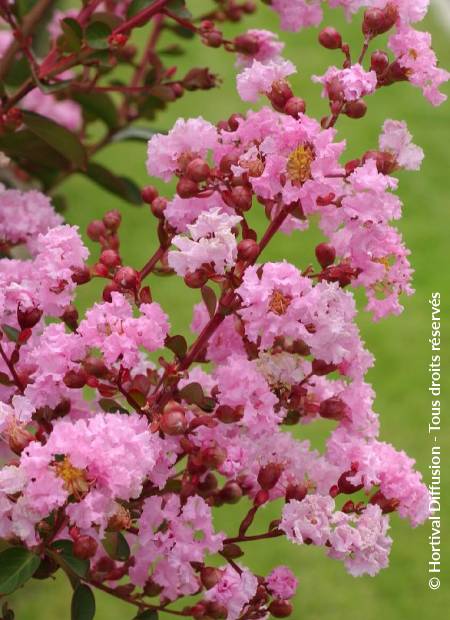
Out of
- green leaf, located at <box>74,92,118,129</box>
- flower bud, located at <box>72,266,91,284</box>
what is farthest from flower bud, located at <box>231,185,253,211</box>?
green leaf, located at <box>74,92,118,129</box>

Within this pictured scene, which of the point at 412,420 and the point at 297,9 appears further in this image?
the point at 412,420

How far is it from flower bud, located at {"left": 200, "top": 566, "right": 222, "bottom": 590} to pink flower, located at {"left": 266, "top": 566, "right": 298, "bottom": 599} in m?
0.06

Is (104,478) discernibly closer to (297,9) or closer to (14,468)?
(14,468)

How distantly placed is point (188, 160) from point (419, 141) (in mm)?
2063

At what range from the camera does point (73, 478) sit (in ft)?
2.63

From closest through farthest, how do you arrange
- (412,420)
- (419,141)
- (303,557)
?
(303,557) → (412,420) → (419,141)

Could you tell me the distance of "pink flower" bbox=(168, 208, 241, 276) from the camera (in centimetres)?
87

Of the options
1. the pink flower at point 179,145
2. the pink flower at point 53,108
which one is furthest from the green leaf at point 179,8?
the pink flower at point 53,108

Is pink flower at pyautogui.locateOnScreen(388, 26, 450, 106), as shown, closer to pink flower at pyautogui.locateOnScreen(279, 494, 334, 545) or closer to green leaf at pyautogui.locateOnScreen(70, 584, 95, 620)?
pink flower at pyautogui.locateOnScreen(279, 494, 334, 545)

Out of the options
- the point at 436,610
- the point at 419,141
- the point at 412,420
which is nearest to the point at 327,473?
the point at 436,610

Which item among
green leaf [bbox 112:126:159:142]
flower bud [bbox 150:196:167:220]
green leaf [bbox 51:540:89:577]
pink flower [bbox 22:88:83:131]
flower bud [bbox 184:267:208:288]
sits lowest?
pink flower [bbox 22:88:83:131]

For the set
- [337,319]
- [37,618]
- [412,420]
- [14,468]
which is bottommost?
[37,618]

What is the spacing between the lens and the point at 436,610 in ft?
5.71

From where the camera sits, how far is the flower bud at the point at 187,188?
3.10ft
